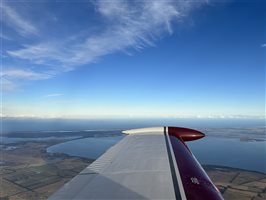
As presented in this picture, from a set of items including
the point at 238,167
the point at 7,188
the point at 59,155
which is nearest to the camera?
the point at 7,188

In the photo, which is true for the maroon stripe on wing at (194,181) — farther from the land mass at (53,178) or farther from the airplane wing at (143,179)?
the land mass at (53,178)

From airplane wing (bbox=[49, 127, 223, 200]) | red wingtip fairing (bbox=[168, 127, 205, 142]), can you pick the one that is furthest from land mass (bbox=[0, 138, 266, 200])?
airplane wing (bbox=[49, 127, 223, 200])

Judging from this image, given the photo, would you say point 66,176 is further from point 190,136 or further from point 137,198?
point 137,198

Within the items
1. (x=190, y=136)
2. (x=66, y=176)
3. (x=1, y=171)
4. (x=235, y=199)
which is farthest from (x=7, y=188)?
(x=190, y=136)

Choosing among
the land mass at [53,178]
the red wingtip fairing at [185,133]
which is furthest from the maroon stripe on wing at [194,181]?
the land mass at [53,178]

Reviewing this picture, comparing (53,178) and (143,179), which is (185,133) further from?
(53,178)

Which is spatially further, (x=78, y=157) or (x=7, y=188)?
(x=78, y=157)

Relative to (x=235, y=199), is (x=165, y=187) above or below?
above
